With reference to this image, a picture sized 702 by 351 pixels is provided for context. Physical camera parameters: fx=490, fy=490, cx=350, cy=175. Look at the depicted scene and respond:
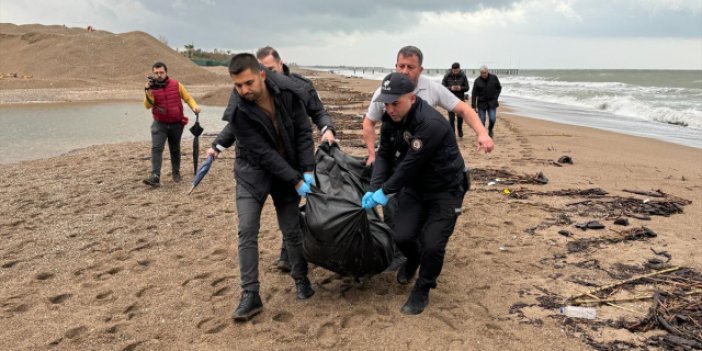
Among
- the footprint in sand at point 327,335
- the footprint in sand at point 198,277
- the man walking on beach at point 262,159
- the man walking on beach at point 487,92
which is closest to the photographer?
the footprint in sand at point 327,335

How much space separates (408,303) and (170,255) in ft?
7.90

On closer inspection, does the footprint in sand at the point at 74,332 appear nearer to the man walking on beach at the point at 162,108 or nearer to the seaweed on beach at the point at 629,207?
the man walking on beach at the point at 162,108

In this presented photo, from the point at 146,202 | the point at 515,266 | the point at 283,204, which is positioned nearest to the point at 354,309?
the point at 283,204

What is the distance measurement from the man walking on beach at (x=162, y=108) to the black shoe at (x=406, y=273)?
14.2 feet

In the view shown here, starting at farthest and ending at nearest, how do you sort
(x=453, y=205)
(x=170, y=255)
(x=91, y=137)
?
(x=91, y=137) < (x=170, y=255) < (x=453, y=205)

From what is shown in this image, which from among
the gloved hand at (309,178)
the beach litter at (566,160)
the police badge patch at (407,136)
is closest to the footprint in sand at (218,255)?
the gloved hand at (309,178)

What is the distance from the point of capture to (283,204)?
365 cm

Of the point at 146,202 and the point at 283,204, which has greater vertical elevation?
the point at 283,204

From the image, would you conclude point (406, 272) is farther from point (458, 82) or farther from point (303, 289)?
point (458, 82)

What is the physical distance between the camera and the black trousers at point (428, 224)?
10.9 ft

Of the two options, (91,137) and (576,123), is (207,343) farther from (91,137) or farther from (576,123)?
(576,123)

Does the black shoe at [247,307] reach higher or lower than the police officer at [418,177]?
lower

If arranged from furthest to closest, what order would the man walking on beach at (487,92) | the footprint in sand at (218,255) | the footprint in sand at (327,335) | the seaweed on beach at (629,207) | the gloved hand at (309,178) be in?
1. the man walking on beach at (487,92)
2. the seaweed on beach at (629,207)
3. the footprint in sand at (218,255)
4. the gloved hand at (309,178)
5. the footprint in sand at (327,335)

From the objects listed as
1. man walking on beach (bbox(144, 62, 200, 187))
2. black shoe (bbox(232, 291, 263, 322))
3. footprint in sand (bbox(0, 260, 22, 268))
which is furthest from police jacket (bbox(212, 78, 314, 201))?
man walking on beach (bbox(144, 62, 200, 187))
